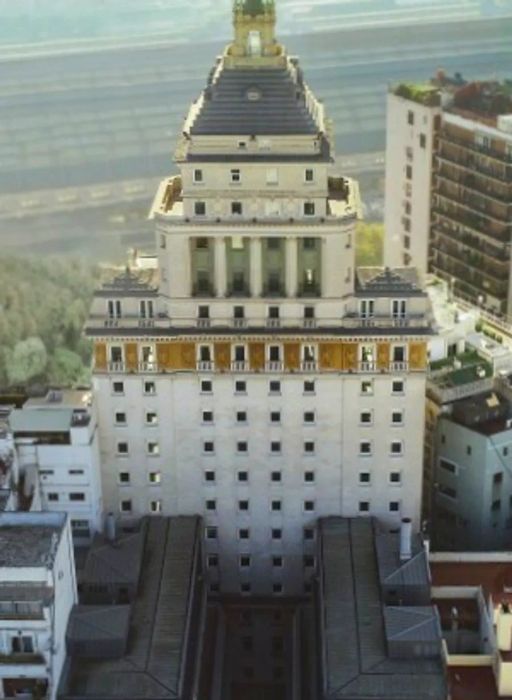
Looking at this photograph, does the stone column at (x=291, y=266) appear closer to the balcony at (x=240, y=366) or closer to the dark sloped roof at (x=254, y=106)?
the balcony at (x=240, y=366)

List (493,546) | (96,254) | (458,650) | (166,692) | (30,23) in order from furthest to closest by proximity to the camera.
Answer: (96,254) < (30,23) < (493,546) < (458,650) < (166,692)

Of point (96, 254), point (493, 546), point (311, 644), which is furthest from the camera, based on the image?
point (96, 254)

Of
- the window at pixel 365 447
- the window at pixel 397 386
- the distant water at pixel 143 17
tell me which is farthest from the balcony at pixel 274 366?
the distant water at pixel 143 17

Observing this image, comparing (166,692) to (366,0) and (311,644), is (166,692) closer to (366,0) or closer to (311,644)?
(311,644)

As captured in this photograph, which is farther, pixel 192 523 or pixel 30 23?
pixel 30 23

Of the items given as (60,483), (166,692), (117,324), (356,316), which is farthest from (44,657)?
(356,316)

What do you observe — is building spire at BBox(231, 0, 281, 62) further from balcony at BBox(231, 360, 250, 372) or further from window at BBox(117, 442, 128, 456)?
window at BBox(117, 442, 128, 456)

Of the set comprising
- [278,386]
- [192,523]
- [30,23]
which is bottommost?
[192,523]

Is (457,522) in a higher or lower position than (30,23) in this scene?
lower
